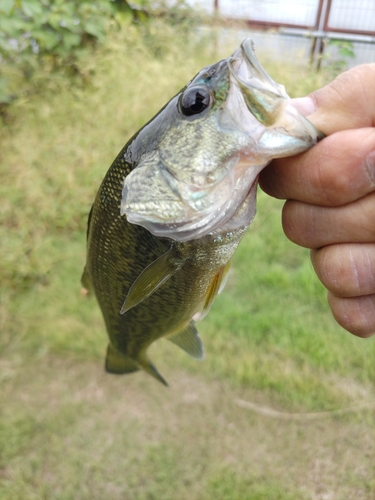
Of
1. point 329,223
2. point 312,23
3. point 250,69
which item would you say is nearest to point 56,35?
point 312,23

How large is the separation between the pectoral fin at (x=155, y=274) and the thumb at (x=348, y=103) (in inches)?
15.1

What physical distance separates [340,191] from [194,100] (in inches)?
12.7

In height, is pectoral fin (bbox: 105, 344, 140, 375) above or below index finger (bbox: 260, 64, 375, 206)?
below

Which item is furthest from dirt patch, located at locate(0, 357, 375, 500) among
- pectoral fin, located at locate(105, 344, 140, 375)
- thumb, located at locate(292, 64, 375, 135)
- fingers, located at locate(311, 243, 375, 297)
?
thumb, located at locate(292, 64, 375, 135)

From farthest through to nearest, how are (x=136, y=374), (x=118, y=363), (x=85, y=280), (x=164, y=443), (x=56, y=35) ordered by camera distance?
(x=56, y=35), (x=136, y=374), (x=164, y=443), (x=118, y=363), (x=85, y=280)

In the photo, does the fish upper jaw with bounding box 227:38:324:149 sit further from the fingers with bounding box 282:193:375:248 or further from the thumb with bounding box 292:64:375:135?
the fingers with bounding box 282:193:375:248

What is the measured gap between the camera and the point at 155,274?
0.86 metres

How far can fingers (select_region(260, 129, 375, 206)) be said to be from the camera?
2.33ft

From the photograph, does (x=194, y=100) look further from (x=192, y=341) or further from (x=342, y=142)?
(x=192, y=341)

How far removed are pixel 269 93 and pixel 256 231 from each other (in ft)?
7.86

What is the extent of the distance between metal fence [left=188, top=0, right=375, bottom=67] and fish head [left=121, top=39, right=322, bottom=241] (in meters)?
3.56

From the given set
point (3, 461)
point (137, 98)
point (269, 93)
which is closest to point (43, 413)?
point (3, 461)

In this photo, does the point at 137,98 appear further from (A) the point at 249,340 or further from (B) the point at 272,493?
(B) the point at 272,493

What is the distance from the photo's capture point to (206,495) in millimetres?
1938
